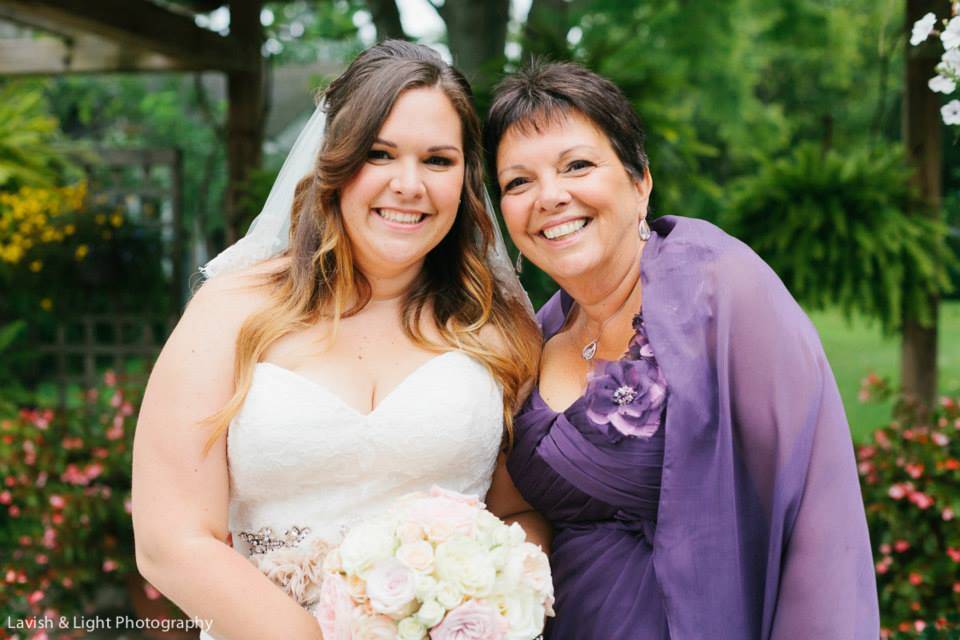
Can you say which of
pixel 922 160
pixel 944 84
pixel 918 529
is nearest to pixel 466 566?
pixel 944 84

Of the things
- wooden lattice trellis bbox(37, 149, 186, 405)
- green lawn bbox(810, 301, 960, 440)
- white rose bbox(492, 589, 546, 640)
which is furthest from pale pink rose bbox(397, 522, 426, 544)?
green lawn bbox(810, 301, 960, 440)

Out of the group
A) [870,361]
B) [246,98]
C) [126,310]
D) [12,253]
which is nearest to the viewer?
[246,98]

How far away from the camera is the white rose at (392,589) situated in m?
1.86

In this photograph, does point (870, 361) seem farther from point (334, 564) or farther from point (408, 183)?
point (334, 564)

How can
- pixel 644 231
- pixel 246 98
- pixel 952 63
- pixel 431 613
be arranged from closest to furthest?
pixel 431 613, pixel 952 63, pixel 644 231, pixel 246 98

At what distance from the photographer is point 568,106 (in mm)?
2477

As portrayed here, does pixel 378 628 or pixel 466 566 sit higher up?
pixel 466 566

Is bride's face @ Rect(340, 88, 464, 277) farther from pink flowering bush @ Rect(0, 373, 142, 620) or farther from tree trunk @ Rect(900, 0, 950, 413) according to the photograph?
tree trunk @ Rect(900, 0, 950, 413)

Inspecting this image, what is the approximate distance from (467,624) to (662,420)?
0.76 metres

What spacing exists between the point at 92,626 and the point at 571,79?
3.81m

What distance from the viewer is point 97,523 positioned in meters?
4.77

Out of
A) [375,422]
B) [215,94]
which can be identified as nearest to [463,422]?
[375,422]

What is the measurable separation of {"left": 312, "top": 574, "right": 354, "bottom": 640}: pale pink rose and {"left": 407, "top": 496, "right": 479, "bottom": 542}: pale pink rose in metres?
0.21

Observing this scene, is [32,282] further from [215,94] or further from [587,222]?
[215,94]
